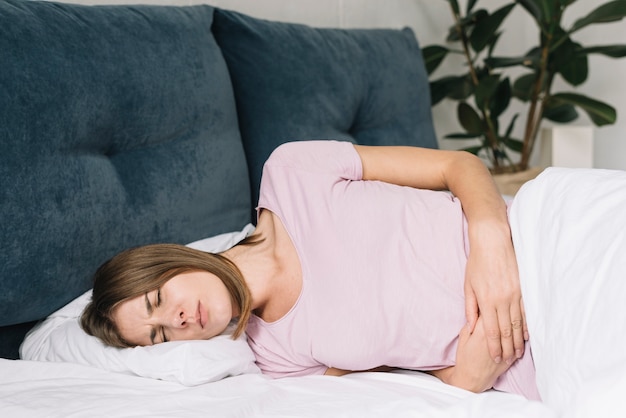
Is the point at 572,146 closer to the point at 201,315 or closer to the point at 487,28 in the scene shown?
the point at 487,28

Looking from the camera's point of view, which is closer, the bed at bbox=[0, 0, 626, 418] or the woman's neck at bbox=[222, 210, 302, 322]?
the bed at bbox=[0, 0, 626, 418]

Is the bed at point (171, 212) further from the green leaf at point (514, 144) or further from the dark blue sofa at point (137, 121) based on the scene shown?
the green leaf at point (514, 144)

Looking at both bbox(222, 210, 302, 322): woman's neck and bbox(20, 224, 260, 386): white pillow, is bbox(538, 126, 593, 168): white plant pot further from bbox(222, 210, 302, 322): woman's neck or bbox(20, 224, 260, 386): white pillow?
bbox(20, 224, 260, 386): white pillow

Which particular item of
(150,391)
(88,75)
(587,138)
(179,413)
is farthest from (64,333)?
(587,138)

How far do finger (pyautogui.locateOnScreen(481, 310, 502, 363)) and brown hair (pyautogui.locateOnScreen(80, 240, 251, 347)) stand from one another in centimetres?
38

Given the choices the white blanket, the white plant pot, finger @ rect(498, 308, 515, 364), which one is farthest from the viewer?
the white plant pot

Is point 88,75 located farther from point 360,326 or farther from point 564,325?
point 564,325

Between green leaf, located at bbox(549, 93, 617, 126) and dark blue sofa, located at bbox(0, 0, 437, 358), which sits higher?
dark blue sofa, located at bbox(0, 0, 437, 358)

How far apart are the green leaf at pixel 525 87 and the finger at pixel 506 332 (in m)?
1.75

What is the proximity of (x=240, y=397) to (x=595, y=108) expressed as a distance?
1.83m

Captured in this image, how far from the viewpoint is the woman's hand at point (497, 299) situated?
3.55ft

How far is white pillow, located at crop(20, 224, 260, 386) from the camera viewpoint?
1.09m

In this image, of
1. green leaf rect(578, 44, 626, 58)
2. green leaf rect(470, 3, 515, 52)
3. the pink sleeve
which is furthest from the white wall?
the pink sleeve

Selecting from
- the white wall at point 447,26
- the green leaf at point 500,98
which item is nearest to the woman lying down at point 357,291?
the white wall at point 447,26
